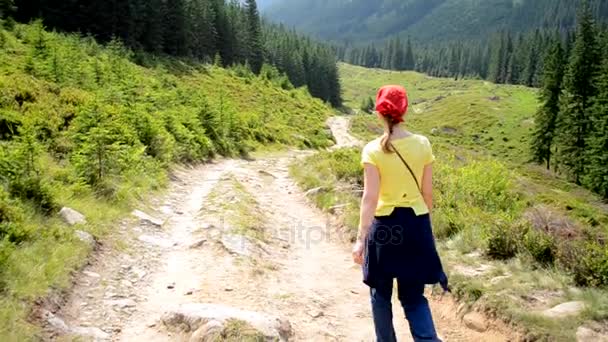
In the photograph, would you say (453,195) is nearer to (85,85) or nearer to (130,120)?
(130,120)

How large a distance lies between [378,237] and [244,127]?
80.4 ft

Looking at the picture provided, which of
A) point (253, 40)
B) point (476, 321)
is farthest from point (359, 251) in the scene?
point (253, 40)

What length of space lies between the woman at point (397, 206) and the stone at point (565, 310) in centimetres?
206

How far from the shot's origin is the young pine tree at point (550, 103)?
52.4 meters

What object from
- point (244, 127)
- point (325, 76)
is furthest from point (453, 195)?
point (325, 76)

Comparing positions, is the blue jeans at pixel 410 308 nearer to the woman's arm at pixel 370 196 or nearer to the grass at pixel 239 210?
the woman's arm at pixel 370 196

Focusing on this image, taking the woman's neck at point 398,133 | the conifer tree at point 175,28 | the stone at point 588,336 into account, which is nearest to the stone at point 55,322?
the woman's neck at point 398,133

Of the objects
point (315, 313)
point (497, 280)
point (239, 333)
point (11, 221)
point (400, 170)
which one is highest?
point (400, 170)

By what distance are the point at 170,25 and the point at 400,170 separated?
64.3m

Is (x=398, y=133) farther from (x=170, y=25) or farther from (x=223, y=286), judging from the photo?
(x=170, y=25)

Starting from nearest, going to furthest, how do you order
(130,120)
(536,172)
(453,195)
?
(453,195)
(130,120)
(536,172)

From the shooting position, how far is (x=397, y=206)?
4.41m

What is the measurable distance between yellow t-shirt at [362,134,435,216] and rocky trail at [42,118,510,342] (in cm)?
225

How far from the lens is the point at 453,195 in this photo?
1131 centimetres
